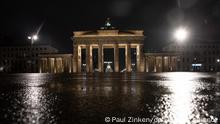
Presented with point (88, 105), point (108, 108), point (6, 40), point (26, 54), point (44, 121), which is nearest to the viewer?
point (44, 121)

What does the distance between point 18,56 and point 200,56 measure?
79.3m

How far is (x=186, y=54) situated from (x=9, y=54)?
257 feet

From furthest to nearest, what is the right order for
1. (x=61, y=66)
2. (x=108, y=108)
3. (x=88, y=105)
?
(x=61, y=66) → (x=88, y=105) → (x=108, y=108)

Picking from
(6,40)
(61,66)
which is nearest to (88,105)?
(61,66)

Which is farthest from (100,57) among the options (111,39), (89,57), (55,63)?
(55,63)

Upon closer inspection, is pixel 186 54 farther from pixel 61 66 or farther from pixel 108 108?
pixel 108 108

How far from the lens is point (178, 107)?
15508mm

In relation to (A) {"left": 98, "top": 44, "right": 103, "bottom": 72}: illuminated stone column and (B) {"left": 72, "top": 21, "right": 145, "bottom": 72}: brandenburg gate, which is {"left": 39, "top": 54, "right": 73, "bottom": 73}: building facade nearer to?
(B) {"left": 72, "top": 21, "right": 145, "bottom": 72}: brandenburg gate

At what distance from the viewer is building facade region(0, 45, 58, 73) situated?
150 metres

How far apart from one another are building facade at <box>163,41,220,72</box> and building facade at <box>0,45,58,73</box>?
59.4 metres

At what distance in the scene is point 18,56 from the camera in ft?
500

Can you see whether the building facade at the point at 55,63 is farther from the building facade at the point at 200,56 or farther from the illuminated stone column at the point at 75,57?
the building facade at the point at 200,56

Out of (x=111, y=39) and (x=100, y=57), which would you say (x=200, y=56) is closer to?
(x=111, y=39)

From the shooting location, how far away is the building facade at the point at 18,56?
149500mm
